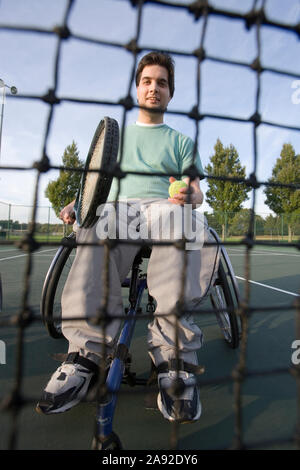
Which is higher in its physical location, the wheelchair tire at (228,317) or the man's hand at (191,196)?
the man's hand at (191,196)

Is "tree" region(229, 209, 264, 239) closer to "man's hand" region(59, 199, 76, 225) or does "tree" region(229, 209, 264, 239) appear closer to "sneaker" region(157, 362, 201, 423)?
"man's hand" region(59, 199, 76, 225)

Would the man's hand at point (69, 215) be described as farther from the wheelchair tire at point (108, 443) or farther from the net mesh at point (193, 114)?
the wheelchair tire at point (108, 443)

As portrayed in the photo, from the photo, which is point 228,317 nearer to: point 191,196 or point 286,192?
point 191,196

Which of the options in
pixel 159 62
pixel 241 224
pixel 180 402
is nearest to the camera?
pixel 180 402

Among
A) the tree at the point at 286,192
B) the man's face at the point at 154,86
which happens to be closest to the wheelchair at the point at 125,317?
the man's face at the point at 154,86

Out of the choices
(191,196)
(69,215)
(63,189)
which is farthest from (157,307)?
(63,189)

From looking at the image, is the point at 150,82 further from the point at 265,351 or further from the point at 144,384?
the point at 265,351

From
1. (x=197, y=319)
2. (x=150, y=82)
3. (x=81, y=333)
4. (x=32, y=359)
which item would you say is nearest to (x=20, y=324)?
(x=81, y=333)

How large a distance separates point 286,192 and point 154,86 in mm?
18557

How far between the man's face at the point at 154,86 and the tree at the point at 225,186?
15.7 metres

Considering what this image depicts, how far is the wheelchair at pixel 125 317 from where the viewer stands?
68cm

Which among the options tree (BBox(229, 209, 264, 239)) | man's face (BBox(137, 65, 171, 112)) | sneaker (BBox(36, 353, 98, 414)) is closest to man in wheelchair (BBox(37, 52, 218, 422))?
sneaker (BBox(36, 353, 98, 414))

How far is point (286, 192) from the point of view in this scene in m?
17.6
